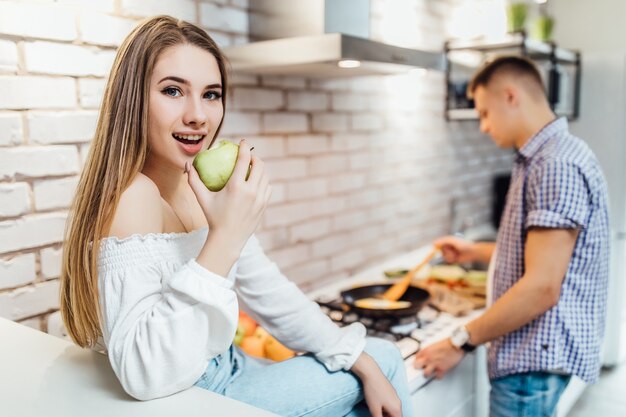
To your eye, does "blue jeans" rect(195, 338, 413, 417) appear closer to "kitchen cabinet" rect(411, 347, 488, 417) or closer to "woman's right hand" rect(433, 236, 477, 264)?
"kitchen cabinet" rect(411, 347, 488, 417)

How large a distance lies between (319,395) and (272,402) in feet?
0.33

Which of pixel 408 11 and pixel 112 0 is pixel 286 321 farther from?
pixel 408 11

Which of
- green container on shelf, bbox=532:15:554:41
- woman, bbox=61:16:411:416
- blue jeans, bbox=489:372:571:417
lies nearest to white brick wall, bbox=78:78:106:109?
woman, bbox=61:16:411:416

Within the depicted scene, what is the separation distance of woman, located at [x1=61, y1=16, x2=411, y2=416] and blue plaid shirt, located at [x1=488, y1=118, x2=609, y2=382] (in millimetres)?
552

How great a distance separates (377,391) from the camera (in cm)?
119

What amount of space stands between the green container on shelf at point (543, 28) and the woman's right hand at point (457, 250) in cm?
163

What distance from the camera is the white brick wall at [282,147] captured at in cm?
139

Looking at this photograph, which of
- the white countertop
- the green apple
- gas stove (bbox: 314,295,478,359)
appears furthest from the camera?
gas stove (bbox: 314,295,478,359)

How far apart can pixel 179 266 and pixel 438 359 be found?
2.96 feet

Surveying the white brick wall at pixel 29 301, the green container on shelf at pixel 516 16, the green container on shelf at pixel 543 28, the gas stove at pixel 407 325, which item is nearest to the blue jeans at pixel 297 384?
the gas stove at pixel 407 325

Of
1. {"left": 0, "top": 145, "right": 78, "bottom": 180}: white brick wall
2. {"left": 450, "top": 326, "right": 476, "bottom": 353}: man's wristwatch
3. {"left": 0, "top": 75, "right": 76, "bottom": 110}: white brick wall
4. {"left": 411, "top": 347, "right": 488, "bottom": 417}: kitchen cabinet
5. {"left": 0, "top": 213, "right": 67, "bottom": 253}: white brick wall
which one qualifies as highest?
{"left": 0, "top": 75, "right": 76, "bottom": 110}: white brick wall

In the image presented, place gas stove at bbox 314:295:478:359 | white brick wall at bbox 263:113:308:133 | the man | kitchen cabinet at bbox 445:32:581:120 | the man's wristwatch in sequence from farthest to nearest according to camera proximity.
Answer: kitchen cabinet at bbox 445:32:581:120 → white brick wall at bbox 263:113:308:133 → gas stove at bbox 314:295:478:359 → the man's wristwatch → the man

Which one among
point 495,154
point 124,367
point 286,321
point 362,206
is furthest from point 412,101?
point 124,367

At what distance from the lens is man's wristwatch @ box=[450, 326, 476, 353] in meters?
1.70
